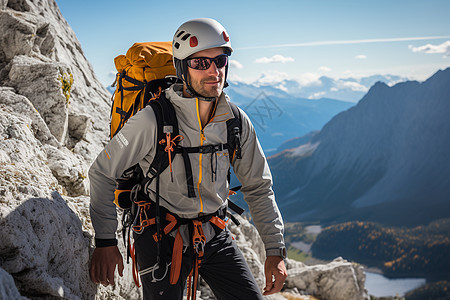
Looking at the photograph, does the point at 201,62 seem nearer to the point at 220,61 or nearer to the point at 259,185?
the point at 220,61

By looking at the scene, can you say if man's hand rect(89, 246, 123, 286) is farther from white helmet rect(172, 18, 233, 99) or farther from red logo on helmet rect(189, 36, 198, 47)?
red logo on helmet rect(189, 36, 198, 47)

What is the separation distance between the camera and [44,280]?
3.89 meters

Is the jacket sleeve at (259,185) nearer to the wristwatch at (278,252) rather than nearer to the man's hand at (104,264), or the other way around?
the wristwatch at (278,252)

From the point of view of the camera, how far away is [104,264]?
15.8ft

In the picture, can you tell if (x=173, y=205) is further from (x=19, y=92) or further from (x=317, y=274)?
(x=317, y=274)

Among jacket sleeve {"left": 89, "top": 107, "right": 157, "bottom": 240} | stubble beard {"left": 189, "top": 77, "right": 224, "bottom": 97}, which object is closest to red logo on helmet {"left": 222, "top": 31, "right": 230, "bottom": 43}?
stubble beard {"left": 189, "top": 77, "right": 224, "bottom": 97}

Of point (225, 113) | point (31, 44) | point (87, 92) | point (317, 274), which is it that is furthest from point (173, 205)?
point (317, 274)

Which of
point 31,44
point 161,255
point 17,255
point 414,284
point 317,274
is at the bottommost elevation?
point 414,284

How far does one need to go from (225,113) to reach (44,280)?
3.06 m

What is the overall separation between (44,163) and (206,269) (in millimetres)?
3334

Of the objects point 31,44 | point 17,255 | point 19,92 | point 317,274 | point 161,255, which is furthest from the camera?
point 317,274

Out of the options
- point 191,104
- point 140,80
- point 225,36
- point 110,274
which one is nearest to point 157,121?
point 191,104

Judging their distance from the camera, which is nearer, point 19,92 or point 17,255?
point 17,255

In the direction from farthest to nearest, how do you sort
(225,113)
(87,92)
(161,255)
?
(87,92), (225,113), (161,255)
